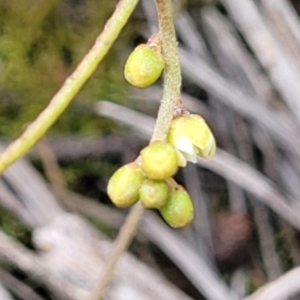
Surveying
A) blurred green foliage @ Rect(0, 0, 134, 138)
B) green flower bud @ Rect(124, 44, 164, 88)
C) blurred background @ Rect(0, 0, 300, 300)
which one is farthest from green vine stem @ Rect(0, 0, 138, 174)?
blurred green foliage @ Rect(0, 0, 134, 138)

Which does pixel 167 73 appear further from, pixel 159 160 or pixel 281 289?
pixel 281 289

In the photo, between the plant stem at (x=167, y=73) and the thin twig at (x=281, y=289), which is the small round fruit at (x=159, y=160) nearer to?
the plant stem at (x=167, y=73)

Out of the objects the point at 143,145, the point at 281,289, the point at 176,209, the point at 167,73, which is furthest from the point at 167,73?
the point at 143,145

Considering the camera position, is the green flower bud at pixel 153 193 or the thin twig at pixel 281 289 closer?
the green flower bud at pixel 153 193

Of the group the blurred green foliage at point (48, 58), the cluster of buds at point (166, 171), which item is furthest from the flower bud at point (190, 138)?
the blurred green foliage at point (48, 58)

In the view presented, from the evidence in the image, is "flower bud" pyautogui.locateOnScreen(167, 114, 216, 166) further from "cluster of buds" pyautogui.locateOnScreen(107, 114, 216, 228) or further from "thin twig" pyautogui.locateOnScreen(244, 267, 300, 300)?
"thin twig" pyautogui.locateOnScreen(244, 267, 300, 300)

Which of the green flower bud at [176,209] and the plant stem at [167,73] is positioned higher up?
the plant stem at [167,73]
